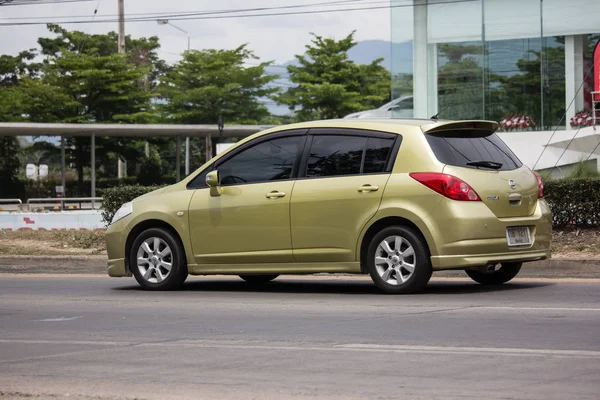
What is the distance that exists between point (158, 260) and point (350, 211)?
2508 millimetres

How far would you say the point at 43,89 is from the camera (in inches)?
2501

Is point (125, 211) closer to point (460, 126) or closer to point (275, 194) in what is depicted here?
point (275, 194)

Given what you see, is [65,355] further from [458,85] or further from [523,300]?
[458,85]

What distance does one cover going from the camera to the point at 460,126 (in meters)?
11.0

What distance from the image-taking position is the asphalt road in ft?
19.6

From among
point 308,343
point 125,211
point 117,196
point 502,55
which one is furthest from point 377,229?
point 502,55

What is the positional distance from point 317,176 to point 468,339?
13.1ft

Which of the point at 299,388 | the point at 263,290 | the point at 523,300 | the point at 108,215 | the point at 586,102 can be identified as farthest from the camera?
the point at 586,102

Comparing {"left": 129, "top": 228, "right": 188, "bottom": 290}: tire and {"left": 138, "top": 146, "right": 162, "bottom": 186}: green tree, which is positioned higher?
{"left": 138, "top": 146, "right": 162, "bottom": 186}: green tree

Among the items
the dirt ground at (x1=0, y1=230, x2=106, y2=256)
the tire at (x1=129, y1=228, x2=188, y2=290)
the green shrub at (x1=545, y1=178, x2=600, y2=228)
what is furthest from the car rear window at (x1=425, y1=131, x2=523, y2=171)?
the dirt ground at (x1=0, y1=230, x2=106, y2=256)

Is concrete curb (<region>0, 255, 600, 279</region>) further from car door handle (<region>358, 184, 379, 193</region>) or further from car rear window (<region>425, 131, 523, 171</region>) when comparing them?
car door handle (<region>358, 184, 379, 193</region>)

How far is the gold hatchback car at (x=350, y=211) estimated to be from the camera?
10.5 m

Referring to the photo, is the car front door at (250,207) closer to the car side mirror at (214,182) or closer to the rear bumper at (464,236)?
the car side mirror at (214,182)

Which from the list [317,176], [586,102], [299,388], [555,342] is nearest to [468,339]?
[555,342]
